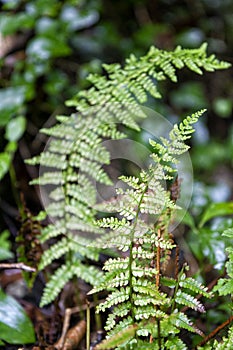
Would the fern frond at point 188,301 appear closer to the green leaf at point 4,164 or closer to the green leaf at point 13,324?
the green leaf at point 13,324

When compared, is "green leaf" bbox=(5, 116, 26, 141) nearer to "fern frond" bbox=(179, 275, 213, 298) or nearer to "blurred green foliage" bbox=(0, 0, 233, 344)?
"blurred green foliage" bbox=(0, 0, 233, 344)

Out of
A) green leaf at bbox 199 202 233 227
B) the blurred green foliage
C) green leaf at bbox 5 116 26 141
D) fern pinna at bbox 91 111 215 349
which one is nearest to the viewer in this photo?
fern pinna at bbox 91 111 215 349

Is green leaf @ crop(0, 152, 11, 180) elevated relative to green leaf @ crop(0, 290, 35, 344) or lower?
elevated

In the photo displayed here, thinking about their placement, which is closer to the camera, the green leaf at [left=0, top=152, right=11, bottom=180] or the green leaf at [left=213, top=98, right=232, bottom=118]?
the green leaf at [left=0, top=152, right=11, bottom=180]

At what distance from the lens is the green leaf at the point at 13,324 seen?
1.53m

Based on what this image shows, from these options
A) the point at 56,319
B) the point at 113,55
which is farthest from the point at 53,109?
the point at 56,319

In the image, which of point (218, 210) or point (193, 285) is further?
point (218, 210)

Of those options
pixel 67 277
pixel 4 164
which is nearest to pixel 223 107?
pixel 4 164

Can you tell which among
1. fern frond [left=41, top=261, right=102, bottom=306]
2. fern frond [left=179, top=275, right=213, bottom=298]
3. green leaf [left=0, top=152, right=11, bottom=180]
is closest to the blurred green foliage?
green leaf [left=0, top=152, right=11, bottom=180]

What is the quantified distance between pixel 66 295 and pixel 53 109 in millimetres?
1627

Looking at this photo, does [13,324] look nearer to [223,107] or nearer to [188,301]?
[188,301]

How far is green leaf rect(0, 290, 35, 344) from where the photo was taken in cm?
153

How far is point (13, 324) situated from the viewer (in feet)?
5.16

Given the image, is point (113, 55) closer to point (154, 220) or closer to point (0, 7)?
point (0, 7)
